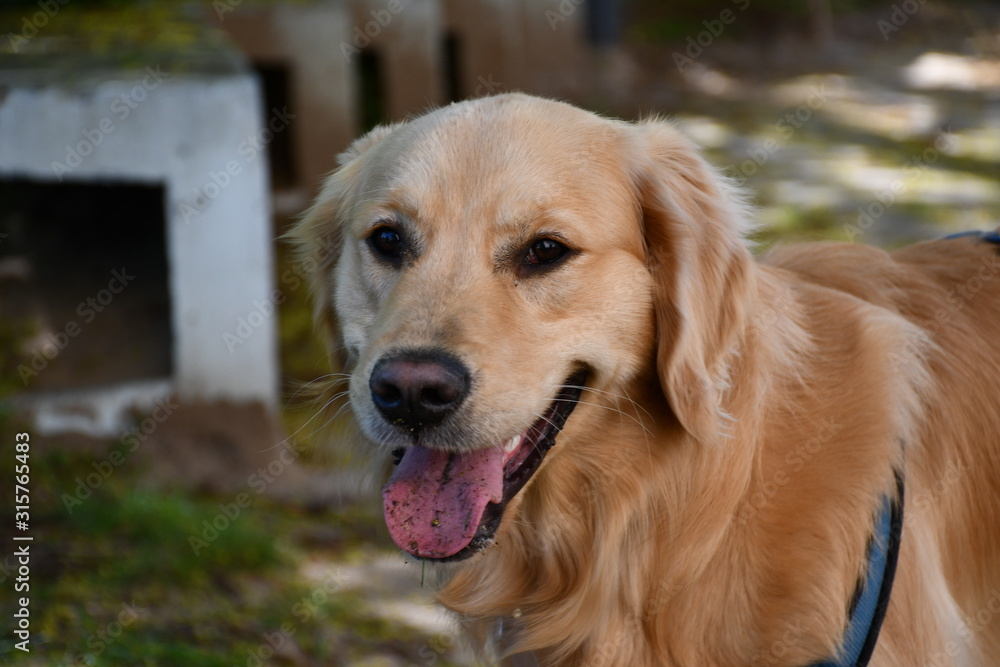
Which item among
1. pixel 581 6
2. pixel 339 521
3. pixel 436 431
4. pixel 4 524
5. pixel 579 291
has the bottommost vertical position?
pixel 339 521

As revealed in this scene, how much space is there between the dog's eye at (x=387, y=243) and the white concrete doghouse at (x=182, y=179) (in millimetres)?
2668

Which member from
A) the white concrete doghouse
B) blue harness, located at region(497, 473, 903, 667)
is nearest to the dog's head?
blue harness, located at region(497, 473, 903, 667)

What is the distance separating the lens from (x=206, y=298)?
5.14m

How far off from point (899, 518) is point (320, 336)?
170 centimetres

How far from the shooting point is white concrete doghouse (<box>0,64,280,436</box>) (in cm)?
479

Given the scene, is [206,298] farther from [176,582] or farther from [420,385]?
[420,385]

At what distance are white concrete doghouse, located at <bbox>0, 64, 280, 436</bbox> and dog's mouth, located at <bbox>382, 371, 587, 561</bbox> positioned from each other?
2.96 meters

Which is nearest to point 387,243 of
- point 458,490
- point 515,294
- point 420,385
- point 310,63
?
point 515,294

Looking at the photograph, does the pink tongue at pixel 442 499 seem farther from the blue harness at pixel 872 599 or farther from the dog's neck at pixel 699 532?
the blue harness at pixel 872 599

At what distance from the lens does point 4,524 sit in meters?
4.25

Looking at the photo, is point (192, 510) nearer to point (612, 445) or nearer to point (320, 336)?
point (320, 336)

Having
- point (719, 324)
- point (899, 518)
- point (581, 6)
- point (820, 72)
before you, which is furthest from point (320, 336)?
point (820, 72)

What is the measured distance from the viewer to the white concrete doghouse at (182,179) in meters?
4.79

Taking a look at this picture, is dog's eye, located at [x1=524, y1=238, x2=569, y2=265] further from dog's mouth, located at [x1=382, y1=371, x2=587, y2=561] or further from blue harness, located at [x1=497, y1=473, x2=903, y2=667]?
blue harness, located at [x1=497, y1=473, x2=903, y2=667]
